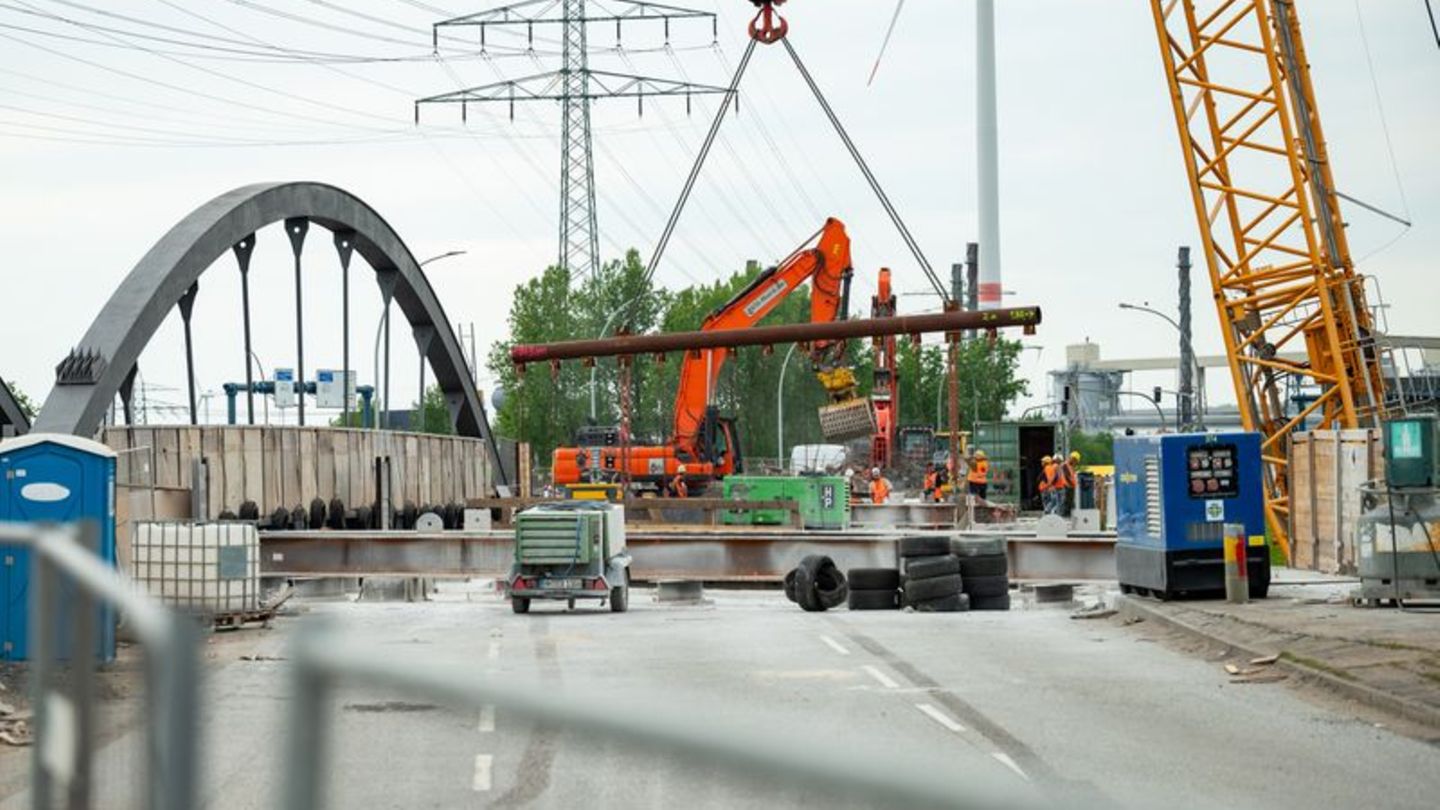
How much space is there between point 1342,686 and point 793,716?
212 inches

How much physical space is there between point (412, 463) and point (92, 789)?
51.8 metres

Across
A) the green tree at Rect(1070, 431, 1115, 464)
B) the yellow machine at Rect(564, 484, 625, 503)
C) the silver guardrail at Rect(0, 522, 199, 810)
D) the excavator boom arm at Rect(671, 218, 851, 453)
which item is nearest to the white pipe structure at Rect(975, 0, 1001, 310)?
the excavator boom arm at Rect(671, 218, 851, 453)

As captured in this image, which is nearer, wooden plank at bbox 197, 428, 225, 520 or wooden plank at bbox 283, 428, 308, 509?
wooden plank at bbox 197, 428, 225, 520

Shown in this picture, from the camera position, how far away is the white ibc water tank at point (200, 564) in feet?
82.6

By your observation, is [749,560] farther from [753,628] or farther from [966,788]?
[966,788]

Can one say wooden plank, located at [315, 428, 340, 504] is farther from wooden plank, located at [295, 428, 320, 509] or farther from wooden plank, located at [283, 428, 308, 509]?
wooden plank, located at [283, 428, 308, 509]

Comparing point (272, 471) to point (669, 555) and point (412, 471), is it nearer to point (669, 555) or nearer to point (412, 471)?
point (412, 471)

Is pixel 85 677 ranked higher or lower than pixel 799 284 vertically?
lower

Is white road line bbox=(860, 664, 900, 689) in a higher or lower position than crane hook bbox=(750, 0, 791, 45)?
lower

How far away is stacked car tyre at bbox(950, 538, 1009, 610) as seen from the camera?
104ft

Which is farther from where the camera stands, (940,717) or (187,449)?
(187,449)

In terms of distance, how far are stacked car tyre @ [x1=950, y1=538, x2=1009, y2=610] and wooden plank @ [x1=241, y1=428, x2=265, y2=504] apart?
18133mm

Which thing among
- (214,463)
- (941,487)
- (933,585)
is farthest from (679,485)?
(933,585)

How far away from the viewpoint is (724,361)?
54.5m
